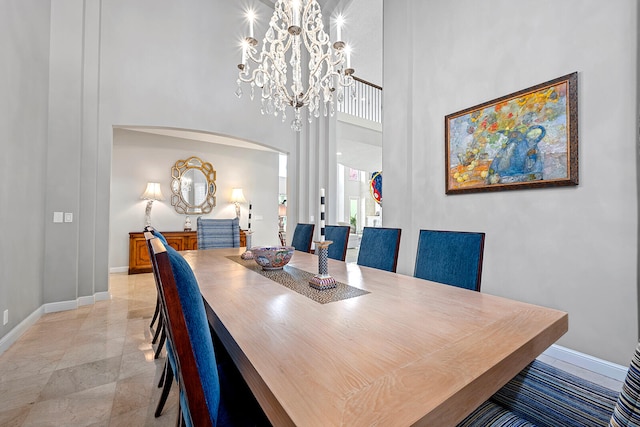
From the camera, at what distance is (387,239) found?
2.12 m

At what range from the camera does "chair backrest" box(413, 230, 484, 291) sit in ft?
4.99

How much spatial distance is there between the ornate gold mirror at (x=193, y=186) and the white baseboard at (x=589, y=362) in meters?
5.58

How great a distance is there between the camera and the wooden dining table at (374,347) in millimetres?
541

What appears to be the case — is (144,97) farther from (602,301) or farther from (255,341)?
(602,301)

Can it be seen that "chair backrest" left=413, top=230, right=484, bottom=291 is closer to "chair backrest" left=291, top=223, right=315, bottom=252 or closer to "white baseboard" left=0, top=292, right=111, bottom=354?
"chair backrest" left=291, top=223, right=315, bottom=252

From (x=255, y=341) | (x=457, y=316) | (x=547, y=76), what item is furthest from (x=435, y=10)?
(x=255, y=341)

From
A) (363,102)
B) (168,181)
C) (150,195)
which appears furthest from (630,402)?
(363,102)

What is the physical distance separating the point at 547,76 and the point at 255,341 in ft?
8.65

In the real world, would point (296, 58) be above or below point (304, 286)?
above

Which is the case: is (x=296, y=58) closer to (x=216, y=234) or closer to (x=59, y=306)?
(x=216, y=234)

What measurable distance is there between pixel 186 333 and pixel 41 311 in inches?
138

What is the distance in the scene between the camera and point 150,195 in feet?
16.8

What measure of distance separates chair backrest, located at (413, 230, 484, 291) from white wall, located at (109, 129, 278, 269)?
4.48 m

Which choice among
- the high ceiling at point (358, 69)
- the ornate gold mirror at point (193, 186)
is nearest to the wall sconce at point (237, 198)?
the ornate gold mirror at point (193, 186)
